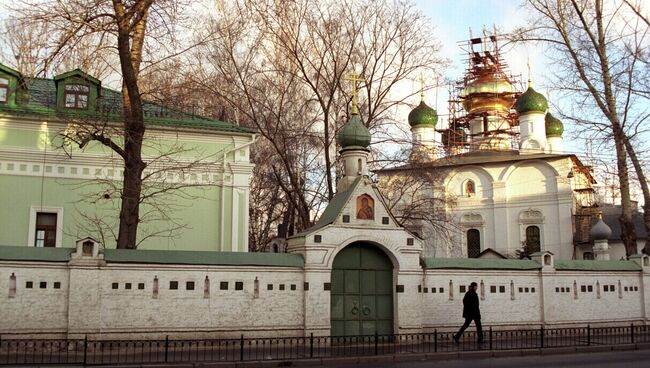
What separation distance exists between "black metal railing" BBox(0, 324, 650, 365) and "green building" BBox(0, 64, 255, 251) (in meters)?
5.80

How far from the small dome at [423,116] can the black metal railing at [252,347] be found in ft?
117

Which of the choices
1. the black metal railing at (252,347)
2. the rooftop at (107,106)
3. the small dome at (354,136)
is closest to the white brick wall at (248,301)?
the black metal railing at (252,347)

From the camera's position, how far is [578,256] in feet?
154

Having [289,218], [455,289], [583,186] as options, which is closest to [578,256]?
[583,186]

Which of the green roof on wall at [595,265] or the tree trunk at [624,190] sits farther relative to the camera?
the tree trunk at [624,190]

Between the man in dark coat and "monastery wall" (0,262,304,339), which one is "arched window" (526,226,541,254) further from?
"monastery wall" (0,262,304,339)

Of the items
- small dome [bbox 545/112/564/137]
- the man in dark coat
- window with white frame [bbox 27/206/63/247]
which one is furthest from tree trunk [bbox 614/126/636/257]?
small dome [bbox 545/112/564/137]

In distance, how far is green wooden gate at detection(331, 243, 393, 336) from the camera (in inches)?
663

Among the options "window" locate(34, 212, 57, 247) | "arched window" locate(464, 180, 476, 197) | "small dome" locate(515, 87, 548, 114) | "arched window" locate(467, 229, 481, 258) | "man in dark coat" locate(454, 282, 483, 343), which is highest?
"small dome" locate(515, 87, 548, 114)

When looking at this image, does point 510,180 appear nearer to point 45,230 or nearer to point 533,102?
point 533,102

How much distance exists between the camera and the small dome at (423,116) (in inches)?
2085

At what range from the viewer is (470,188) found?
51344mm

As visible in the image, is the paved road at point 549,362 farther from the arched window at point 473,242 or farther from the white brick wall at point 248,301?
the arched window at point 473,242

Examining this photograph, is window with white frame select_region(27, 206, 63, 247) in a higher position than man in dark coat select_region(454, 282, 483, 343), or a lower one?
higher
